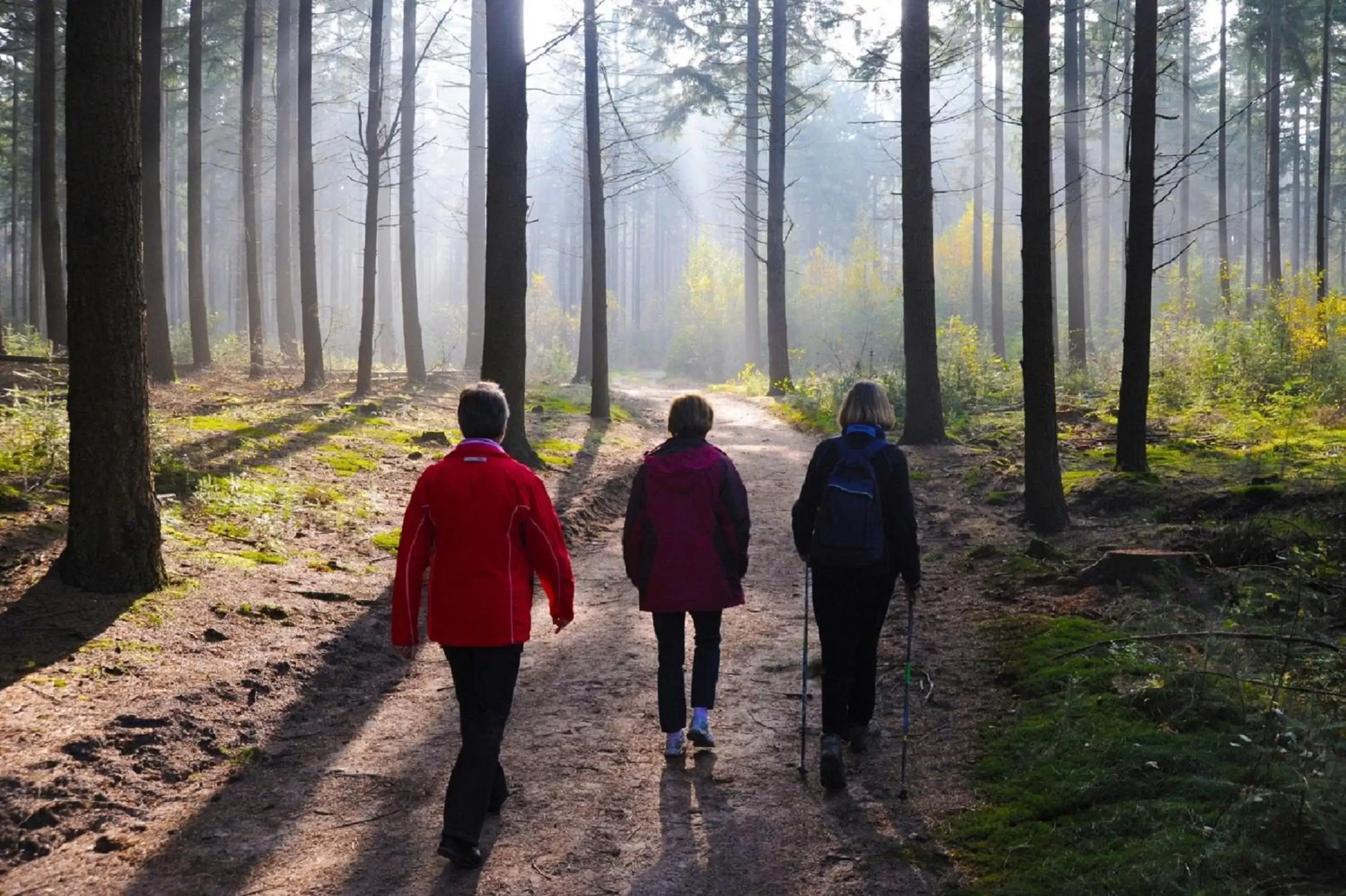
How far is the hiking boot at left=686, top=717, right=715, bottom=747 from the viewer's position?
5.94 m

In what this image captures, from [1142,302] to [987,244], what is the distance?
51.3 meters

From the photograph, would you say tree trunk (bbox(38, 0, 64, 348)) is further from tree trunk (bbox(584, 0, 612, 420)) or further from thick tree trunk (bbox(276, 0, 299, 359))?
tree trunk (bbox(584, 0, 612, 420))

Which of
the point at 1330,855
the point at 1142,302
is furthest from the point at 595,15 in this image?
the point at 1330,855

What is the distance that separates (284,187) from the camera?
3534 cm

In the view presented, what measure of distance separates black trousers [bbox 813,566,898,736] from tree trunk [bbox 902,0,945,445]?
451 inches

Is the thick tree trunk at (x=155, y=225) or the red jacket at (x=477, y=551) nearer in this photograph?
the red jacket at (x=477, y=551)

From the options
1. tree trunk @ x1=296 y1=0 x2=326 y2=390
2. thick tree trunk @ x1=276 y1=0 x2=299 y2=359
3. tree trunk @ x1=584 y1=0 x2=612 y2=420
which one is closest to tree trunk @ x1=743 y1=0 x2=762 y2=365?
tree trunk @ x1=584 y1=0 x2=612 y2=420

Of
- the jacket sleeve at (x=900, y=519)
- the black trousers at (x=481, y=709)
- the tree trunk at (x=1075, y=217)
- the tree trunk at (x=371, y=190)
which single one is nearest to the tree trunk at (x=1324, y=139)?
the tree trunk at (x=1075, y=217)

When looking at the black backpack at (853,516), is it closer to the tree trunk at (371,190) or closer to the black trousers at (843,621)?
the black trousers at (843,621)

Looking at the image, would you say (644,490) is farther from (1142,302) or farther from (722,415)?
(722,415)

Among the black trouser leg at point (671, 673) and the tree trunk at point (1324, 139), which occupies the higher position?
the tree trunk at point (1324, 139)

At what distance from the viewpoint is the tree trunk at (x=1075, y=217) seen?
90.3 ft

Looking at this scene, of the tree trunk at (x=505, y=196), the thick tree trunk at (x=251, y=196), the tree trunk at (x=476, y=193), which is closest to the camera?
the tree trunk at (x=505, y=196)

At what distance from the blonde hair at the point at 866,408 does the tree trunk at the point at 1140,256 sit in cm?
778
